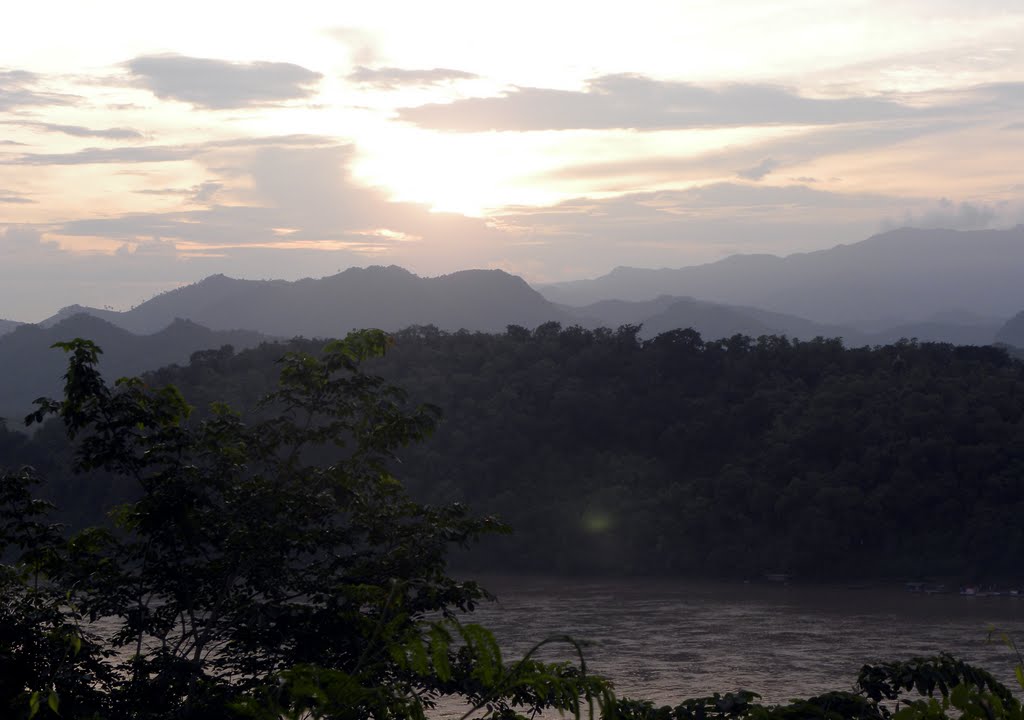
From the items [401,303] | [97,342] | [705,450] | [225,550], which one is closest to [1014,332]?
[401,303]

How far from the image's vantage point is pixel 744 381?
2056 inches

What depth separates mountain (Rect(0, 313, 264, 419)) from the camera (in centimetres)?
11538

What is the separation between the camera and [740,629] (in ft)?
105

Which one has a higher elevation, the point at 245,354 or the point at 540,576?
the point at 245,354

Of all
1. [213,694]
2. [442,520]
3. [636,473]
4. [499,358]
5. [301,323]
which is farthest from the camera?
[301,323]

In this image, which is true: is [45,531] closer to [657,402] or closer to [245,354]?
[657,402]

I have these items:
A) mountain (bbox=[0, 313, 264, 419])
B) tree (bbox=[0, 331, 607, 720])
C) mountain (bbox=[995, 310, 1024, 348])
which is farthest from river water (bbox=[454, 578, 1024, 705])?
mountain (bbox=[995, 310, 1024, 348])

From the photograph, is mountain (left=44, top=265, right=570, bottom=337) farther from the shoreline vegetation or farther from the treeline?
the shoreline vegetation

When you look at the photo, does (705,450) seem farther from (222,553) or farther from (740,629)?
(222,553)

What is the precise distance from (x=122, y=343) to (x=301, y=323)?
5744 cm

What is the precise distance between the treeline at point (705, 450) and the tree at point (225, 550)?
1409 inches

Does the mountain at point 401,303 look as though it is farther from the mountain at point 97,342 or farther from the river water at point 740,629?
the river water at point 740,629

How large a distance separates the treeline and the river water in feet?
6.95

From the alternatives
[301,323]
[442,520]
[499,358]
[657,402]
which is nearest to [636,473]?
[657,402]
